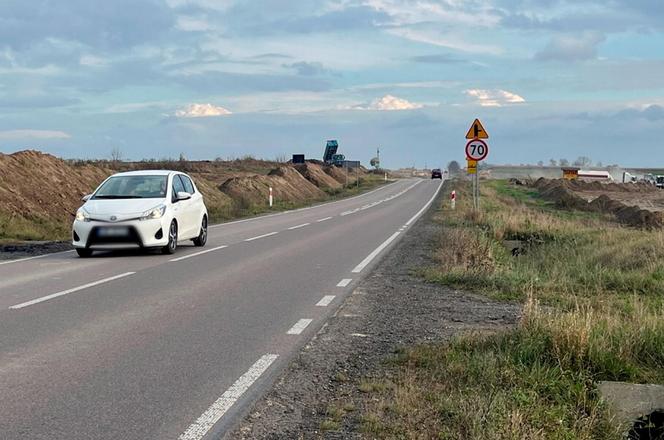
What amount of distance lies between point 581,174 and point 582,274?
374ft

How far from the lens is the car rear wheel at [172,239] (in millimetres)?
17078

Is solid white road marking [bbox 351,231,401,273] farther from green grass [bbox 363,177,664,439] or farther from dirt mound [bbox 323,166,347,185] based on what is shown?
dirt mound [bbox 323,166,347,185]

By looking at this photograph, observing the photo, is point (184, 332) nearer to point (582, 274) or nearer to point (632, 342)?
point (632, 342)

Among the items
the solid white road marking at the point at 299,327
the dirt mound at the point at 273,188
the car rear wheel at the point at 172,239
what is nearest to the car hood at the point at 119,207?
the car rear wheel at the point at 172,239

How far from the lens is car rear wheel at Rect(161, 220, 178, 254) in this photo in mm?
17078

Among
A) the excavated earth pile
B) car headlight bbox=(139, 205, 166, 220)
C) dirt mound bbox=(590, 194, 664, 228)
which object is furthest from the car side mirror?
dirt mound bbox=(590, 194, 664, 228)

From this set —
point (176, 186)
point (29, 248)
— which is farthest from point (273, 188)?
point (176, 186)

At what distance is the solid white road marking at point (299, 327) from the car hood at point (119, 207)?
25.1ft

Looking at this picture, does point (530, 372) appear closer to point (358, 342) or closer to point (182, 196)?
point (358, 342)

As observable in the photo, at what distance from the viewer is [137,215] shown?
638 inches

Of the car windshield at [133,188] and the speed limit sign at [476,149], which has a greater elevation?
the speed limit sign at [476,149]

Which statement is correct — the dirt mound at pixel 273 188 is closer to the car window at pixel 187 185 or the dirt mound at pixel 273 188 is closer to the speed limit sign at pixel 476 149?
the speed limit sign at pixel 476 149

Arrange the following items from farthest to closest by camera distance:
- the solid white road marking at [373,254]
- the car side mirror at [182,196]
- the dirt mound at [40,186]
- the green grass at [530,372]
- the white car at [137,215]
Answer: the dirt mound at [40,186] → the car side mirror at [182,196] → the white car at [137,215] → the solid white road marking at [373,254] → the green grass at [530,372]

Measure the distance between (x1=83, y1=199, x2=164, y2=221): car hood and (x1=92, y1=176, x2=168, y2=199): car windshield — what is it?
0.36 m
